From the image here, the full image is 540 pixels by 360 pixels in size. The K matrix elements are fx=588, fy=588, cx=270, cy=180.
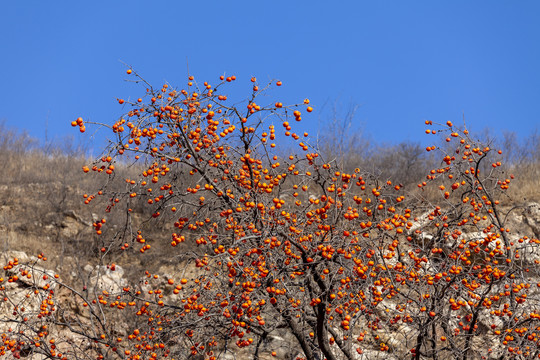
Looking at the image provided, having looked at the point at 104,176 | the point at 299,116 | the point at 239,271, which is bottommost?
the point at 239,271

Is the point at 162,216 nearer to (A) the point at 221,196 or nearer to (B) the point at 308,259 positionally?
(A) the point at 221,196

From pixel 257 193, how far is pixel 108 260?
8.68 m

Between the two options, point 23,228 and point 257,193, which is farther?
point 23,228

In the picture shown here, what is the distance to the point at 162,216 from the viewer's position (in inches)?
559

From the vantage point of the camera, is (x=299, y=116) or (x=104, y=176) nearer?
(x=299, y=116)

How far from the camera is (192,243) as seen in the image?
14.0 m

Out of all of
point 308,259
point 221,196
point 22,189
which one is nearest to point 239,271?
point 308,259

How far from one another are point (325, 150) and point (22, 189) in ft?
26.3

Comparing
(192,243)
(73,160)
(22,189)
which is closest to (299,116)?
(192,243)

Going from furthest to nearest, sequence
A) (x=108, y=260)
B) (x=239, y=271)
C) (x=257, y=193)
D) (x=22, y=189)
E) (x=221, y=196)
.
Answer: (x=22, y=189)
(x=108, y=260)
(x=221, y=196)
(x=257, y=193)
(x=239, y=271)

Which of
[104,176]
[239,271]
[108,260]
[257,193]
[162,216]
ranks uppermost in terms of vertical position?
[104,176]

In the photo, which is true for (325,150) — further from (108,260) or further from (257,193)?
(257,193)

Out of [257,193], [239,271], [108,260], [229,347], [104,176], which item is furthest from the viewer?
[104,176]

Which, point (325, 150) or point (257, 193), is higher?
point (325, 150)
